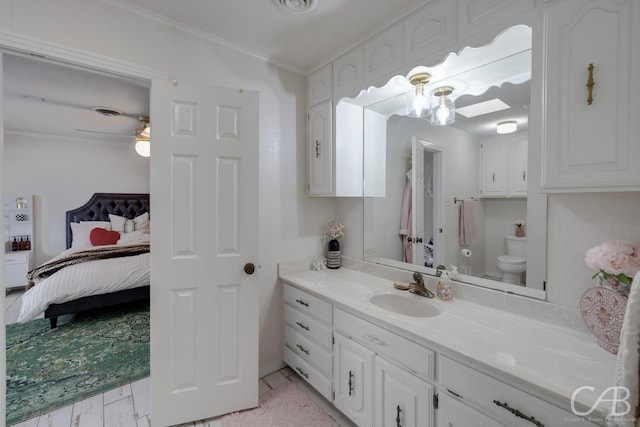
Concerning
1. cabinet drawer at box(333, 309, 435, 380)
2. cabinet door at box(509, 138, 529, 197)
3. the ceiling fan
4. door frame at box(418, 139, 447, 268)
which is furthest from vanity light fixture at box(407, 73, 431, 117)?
the ceiling fan

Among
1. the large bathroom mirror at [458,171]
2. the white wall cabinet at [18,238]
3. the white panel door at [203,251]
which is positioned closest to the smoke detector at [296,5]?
the white panel door at [203,251]

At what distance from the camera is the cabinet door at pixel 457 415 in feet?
3.36

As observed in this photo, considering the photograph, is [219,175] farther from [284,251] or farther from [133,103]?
[133,103]

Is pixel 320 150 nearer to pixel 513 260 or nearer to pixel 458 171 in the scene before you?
pixel 458 171

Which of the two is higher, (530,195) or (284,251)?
(530,195)

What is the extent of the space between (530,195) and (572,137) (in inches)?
15.9

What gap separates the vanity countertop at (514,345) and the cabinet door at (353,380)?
8.8 inches

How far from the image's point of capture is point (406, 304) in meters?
1.73

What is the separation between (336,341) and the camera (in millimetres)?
1676

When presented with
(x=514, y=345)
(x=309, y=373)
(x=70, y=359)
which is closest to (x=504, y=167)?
(x=514, y=345)

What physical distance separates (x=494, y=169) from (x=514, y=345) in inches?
36.4

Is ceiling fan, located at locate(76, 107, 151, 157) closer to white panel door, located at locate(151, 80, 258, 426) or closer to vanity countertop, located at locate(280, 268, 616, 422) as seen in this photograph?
white panel door, located at locate(151, 80, 258, 426)

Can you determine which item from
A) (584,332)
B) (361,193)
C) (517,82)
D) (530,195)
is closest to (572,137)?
(530,195)

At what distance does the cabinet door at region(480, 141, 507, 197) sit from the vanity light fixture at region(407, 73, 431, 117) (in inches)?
17.6
